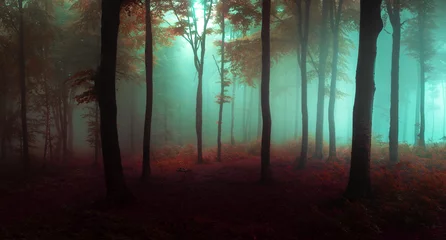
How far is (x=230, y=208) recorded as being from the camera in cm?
862

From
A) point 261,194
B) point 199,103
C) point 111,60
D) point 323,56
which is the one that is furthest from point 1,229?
point 323,56

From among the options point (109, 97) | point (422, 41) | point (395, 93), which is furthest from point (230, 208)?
point (422, 41)

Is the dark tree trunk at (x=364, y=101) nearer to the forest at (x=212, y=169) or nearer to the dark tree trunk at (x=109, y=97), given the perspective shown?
the forest at (x=212, y=169)

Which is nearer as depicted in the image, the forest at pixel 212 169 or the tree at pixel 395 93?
the forest at pixel 212 169

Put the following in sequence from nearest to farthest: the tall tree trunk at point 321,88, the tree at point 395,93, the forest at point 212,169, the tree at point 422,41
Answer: the forest at point 212,169
the tree at point 395,93
the tall tree trunk at point 321,88
the tree at point 422,41

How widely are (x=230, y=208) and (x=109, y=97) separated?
518 cm

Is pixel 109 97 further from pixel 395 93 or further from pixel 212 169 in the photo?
pixel 395 93

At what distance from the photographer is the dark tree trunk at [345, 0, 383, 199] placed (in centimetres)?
838

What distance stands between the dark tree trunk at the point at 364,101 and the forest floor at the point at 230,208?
665 mm

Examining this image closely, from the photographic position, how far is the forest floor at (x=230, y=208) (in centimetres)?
611

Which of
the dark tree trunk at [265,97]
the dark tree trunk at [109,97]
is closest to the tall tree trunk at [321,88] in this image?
the dark tree trunk at [265,97]

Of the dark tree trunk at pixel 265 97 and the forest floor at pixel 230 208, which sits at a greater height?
the dark tree trunk at pixel 265 97

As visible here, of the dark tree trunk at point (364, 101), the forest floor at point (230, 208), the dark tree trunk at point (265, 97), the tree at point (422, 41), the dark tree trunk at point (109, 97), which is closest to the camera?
the forest floor at point (230, 208)

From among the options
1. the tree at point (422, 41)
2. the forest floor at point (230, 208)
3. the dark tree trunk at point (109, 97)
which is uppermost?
the tree at point (422, 41)
